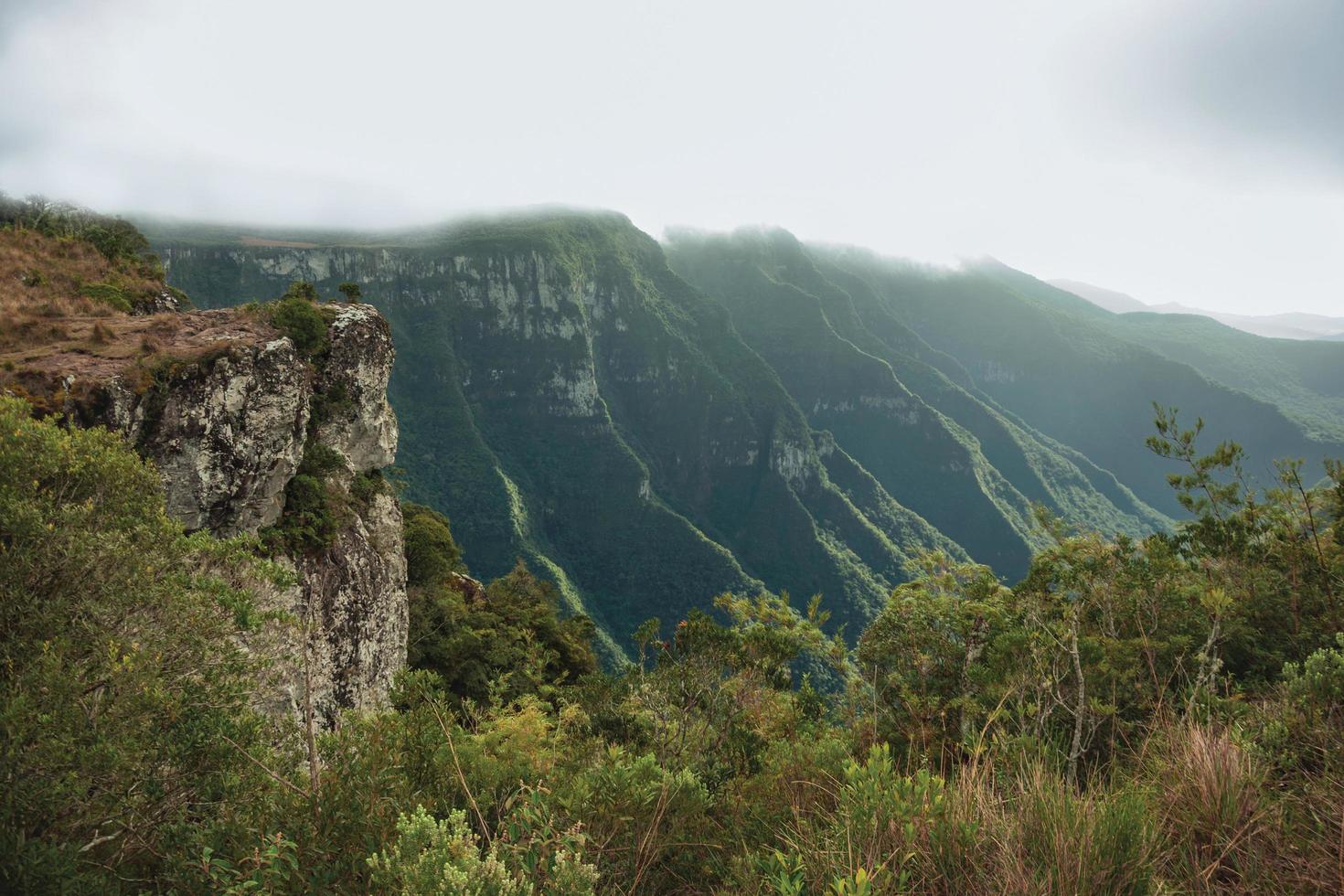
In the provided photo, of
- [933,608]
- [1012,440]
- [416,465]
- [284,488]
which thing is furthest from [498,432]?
[1012,440]

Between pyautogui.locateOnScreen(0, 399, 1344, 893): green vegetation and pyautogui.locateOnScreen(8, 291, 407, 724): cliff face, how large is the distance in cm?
212

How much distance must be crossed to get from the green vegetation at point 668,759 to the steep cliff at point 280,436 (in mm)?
3606

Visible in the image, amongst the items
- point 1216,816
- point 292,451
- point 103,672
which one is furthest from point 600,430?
point 1216,816

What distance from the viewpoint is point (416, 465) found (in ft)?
366

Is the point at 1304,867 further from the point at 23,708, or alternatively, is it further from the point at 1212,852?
the point at 23,708

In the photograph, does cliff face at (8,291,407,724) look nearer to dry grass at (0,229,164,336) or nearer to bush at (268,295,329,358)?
bush at (268,295,329,358)

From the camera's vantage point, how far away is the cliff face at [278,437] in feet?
37.6

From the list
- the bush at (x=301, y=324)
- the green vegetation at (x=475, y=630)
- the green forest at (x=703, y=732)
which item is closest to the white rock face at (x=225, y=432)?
the green forest at (x=703, y=732)

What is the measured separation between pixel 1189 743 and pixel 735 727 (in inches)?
190

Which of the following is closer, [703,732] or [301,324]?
[703,732]

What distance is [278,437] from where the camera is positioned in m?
14.0

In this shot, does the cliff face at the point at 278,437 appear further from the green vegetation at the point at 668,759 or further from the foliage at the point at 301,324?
the green vegetation at the point at 668,759

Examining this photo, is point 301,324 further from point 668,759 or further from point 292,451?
point 668,759

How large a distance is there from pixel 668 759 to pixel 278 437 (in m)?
13.3
